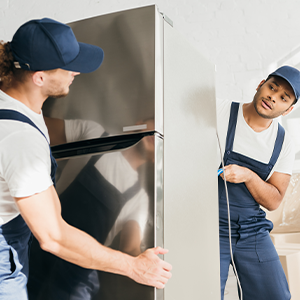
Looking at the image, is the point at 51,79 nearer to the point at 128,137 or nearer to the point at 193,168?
the point at 128,137

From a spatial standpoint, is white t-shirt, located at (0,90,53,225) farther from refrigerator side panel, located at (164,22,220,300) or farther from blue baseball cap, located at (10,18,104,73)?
refrigerator side panel, located at (164,22,220,300)

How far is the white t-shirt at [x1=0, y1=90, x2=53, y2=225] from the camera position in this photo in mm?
674

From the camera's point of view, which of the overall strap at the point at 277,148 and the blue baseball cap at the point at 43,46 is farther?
the overall strap at the point at 277,148

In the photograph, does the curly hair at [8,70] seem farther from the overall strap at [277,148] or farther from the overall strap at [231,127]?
the overall strap at [277,148]

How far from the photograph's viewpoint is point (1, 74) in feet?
2.57

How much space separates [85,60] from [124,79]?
17cm

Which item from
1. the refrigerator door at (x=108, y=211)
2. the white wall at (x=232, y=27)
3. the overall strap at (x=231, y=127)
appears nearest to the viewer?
the refrigerator door at (x=108, y=211)

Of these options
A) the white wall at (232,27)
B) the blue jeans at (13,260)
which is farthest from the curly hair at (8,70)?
the white wall at (232,27)

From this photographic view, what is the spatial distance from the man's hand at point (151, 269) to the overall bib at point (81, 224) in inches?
5.5

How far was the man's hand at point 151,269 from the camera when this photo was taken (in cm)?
84

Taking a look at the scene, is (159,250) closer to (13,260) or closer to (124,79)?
(13,260)

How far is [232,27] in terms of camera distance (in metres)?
2.87

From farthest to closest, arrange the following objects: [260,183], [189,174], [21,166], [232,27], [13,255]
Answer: [232,27] → [260,183] → [189,174] → [13,255] → [21,166]

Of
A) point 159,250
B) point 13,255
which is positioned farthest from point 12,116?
point 159,250
